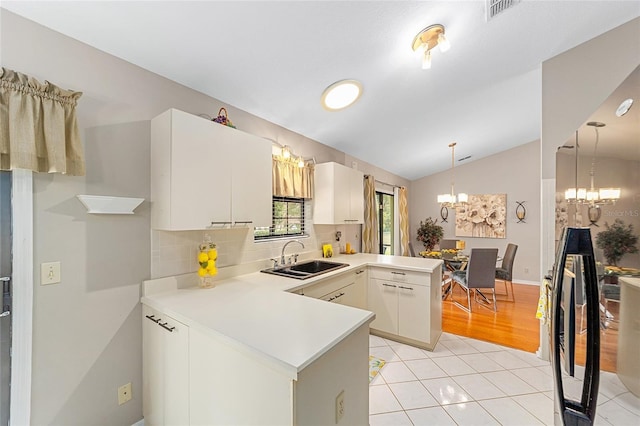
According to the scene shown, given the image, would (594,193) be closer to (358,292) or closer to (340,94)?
(340,94)

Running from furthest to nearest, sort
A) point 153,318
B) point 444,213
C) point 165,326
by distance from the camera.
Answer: point 444,213 < point 153,318 < point 165,326

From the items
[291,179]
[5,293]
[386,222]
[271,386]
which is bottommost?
[271,386]

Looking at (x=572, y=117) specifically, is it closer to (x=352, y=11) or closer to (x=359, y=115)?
(x=359, y=115)

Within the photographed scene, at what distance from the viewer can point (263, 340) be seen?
1.13m

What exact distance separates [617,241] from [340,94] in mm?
2330

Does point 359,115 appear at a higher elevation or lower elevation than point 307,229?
higher

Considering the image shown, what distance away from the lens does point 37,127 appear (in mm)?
1298

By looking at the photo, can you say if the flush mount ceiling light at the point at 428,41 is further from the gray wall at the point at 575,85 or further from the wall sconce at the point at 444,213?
the wall sconce at the point at 444,213

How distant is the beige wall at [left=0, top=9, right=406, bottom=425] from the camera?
1366mm

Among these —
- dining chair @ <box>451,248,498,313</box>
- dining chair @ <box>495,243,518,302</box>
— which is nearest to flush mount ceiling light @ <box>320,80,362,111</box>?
dining chair @ <box>451,248,498,313</box>

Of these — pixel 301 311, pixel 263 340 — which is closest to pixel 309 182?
pixel 301 311

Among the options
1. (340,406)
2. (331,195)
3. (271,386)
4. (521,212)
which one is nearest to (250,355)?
(271,386)

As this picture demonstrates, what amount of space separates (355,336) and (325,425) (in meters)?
0.39

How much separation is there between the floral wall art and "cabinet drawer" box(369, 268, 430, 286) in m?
4.30
